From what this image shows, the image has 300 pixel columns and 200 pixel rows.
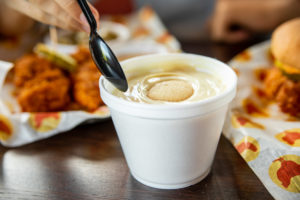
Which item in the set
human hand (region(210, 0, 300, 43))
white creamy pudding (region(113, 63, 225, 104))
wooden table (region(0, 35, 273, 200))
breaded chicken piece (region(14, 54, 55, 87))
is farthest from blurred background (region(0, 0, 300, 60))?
white creamy pudding (region(113, 63, 225, 104))

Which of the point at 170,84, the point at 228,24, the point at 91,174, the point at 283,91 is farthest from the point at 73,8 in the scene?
the point at 228,24

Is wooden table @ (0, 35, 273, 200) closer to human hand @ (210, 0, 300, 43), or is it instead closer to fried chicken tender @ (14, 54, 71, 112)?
fried chicken tender @ (14, 54, 71, 112)

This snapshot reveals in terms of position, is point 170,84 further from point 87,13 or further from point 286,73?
point 286,73

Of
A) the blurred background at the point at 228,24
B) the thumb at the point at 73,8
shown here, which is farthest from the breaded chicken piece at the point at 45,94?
the blurred background at the point at 228,24

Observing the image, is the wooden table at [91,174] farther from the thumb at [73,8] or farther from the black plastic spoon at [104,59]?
the thumb at [73,8]

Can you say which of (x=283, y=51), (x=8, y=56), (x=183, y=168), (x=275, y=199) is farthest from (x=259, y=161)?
(x=8, y=56)
